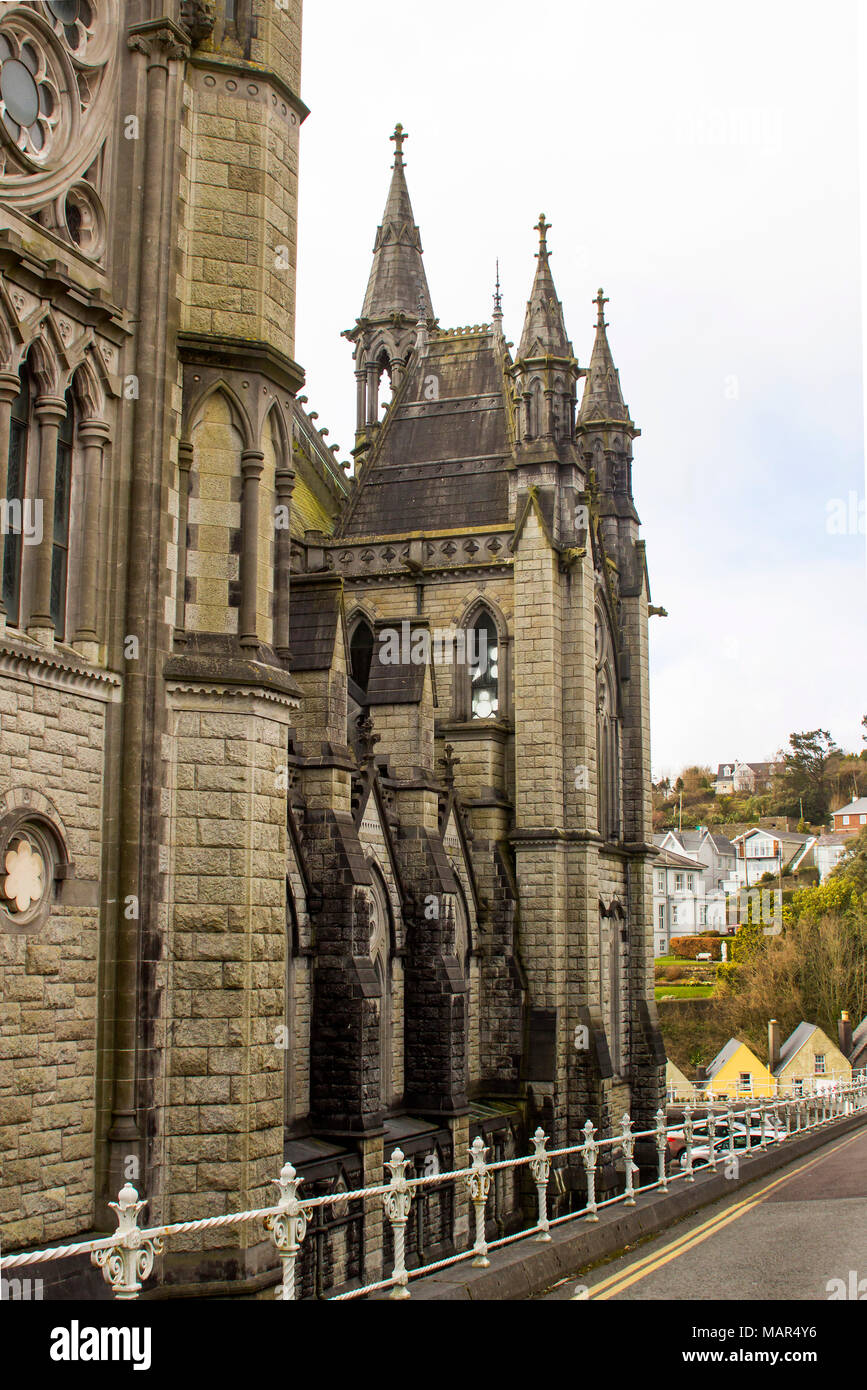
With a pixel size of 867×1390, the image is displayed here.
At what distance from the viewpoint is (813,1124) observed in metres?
31.7

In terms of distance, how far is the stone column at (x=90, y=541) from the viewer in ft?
39.5

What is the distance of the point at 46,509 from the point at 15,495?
0.26 m

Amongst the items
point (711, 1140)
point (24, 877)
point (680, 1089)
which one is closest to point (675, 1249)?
point (711, 1140)

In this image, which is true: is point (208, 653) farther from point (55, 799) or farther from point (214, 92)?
point (214, 92)

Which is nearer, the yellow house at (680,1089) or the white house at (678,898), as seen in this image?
the yellow house at (680,1089)

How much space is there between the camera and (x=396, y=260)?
1455 inches

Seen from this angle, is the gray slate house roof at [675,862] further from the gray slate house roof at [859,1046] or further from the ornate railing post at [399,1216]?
the ornate railing post at [399,1216]

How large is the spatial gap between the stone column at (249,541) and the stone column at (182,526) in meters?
0.52

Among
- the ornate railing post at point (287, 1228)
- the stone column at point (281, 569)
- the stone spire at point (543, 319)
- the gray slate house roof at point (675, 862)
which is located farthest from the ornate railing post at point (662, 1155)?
the gray slate house roof at point (675, 862)

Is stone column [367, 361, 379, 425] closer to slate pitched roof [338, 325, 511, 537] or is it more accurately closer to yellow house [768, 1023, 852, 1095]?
slate pitched roof [338, 325, 511, 537]

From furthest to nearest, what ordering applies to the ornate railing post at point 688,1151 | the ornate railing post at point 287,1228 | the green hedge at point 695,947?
the green hedge at point 695,947, the ornate railing post at point 688,1151, the ornate railing post at point 287,1228

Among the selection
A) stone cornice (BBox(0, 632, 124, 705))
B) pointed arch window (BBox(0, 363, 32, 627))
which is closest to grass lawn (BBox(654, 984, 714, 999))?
stone cornice (BBox(0, 632, 124, 705))

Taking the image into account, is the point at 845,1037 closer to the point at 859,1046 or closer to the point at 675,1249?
the point at 859,1046

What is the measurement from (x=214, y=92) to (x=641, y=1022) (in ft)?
80.3
